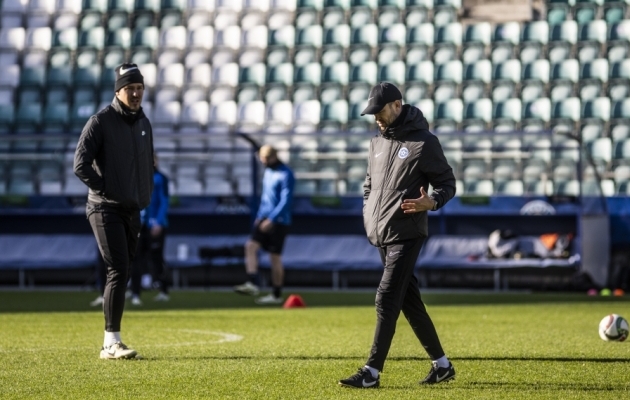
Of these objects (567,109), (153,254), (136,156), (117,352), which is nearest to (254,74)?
(567,109)

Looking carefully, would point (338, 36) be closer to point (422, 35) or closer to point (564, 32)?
point (422, 35)

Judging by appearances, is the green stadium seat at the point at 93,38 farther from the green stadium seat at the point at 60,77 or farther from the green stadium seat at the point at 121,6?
the green stadium seat at the point at 60,77

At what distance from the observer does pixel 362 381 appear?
6699 millimetres

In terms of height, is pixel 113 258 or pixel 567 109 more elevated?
pixel 567 109

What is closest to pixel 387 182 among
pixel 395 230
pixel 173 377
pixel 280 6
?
pixel 395 230

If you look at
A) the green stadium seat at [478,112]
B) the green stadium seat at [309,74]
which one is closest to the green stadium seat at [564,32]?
the green stadium seat at [478,112]

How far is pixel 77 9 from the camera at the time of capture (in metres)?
26.3

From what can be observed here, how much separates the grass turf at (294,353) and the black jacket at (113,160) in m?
1.17

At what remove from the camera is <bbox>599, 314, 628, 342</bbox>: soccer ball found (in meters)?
9.91

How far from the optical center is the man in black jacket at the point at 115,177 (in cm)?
842

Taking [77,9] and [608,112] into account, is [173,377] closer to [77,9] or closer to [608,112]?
[608,112]

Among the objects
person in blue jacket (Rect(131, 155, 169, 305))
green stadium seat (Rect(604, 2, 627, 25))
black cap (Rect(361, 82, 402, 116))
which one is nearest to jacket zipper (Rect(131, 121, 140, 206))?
black cap (Rect(361, 82, 402, 116))

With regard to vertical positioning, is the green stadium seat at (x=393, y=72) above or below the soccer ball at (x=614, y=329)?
above

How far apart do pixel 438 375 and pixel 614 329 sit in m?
3.41
